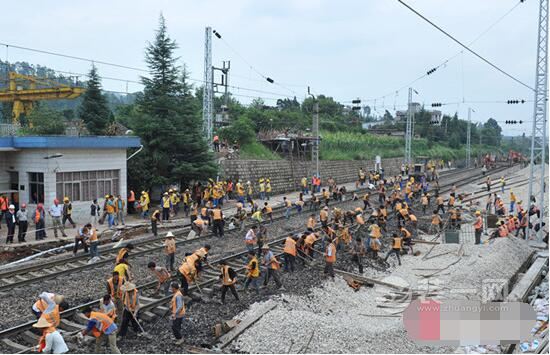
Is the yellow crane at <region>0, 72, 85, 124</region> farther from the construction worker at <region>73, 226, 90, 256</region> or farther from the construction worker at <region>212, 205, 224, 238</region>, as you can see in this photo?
the construction worker at <region>73, 226, 90, 256</region>

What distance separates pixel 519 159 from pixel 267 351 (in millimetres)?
73491

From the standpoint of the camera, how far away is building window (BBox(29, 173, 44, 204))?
846 inches

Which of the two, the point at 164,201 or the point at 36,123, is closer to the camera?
the point at 164,201

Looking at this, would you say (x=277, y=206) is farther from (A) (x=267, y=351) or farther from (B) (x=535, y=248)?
(A) (x=267, y=351)

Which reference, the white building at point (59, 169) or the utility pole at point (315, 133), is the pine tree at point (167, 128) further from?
the utility pole at point (315, 133)

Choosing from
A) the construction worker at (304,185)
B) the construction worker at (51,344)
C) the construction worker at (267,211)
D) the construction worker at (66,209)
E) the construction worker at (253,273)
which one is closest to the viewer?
the construction worker at (51,344)

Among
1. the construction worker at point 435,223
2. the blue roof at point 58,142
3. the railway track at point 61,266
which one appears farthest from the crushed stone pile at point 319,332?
the blue roof at point 58,142

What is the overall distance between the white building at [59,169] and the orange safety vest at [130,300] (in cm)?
1271

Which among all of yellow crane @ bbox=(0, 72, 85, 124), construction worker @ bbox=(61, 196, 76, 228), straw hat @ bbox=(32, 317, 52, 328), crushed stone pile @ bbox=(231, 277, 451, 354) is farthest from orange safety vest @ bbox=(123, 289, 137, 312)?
yellow crane @ bbox=(0, 72, 85, 124)

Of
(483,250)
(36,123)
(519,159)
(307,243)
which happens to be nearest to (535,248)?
(483,250)

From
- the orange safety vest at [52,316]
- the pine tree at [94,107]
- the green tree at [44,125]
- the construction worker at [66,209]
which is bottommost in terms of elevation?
the orange safety vest at [52,316]

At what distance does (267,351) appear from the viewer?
9.92 m

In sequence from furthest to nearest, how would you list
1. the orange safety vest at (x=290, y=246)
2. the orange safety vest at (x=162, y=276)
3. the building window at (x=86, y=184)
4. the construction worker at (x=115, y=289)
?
the building window at (x=86, y=184), the orange safety vest at (x=290, y=246), the orange safety vest at (x=162, y=276), the construction worker at (x=115, y=289)

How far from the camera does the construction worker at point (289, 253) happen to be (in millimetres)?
15289
